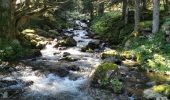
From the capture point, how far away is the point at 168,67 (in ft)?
58.3

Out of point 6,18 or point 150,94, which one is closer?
point 150,94

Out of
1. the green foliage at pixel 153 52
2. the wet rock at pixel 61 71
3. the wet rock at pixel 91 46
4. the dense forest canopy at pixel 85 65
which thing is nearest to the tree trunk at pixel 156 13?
the dense forest canopy at pixel 85 65

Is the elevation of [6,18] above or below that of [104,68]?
above

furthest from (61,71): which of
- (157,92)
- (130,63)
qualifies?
(157,92)

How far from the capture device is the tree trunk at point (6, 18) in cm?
2208

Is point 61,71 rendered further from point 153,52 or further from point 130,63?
point 153,52

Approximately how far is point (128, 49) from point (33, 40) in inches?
346

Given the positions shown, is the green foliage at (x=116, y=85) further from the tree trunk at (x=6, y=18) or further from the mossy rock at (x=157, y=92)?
the tree trunk at (x=6, y=18)

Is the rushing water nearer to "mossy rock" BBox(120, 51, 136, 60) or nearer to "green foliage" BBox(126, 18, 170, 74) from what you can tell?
"mossy rock" BBox(120, 51, 136, 60)

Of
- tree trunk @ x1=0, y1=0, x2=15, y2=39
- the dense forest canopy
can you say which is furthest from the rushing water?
tree trunk @ x1=0, y1=0, x2=15, y2=39

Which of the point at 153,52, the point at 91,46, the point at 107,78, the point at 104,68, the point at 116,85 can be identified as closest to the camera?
the point at 116,85

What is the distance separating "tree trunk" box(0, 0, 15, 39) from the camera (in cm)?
2208

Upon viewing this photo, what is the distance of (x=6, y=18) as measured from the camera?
72.9ft

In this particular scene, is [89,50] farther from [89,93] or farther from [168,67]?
[89,93]
